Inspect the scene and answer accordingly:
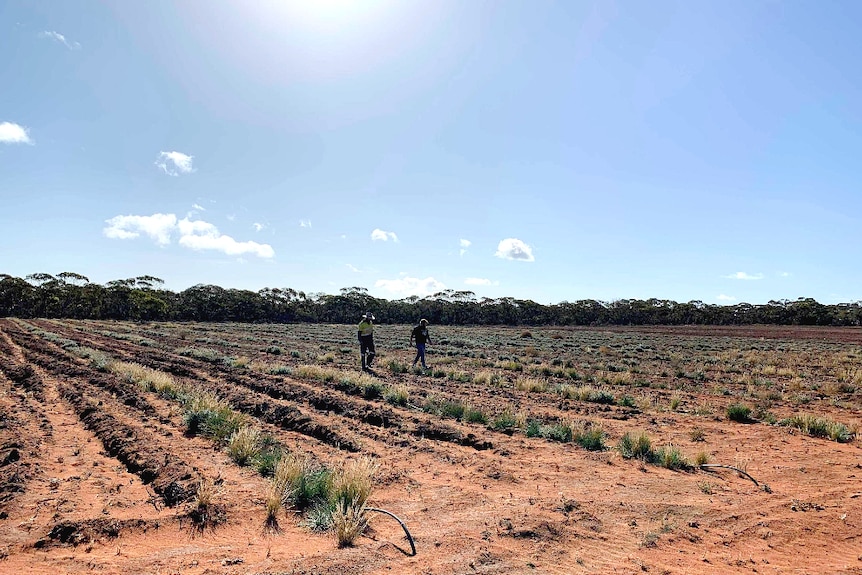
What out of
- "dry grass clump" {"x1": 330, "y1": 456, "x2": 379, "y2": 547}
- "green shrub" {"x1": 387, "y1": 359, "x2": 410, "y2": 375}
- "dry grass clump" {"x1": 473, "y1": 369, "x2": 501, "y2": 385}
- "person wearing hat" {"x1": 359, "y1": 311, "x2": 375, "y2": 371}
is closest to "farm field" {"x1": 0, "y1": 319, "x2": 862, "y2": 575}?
"dry grass clump" {"x1": 330, "y1": 456, "x2": 379, "y2": 547}

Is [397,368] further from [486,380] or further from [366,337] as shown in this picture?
[486,380]

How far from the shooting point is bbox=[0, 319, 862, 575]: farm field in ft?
14.0

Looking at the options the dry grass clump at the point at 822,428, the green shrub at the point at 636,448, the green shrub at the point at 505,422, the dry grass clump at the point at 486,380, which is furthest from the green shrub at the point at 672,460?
the dry grass clump at the point at 486,380

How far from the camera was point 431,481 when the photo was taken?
6.28m

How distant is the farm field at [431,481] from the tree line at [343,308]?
90332mm

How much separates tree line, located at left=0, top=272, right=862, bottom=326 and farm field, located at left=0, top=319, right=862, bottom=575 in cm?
9033

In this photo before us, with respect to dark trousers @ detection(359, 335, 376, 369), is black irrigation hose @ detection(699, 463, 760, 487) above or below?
below

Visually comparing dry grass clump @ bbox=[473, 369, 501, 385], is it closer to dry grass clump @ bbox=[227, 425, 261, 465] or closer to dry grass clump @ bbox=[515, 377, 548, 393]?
dry grass clump @ bbox=[515, 377, 548, 393]

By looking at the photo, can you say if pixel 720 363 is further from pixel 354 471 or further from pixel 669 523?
pixel 354 471

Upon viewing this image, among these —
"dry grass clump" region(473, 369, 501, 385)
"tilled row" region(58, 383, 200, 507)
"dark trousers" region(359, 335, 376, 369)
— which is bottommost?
"dry grass clump" region(473, 369, 501, 385)

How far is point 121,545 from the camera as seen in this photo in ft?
14.2

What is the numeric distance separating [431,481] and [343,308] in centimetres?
11459

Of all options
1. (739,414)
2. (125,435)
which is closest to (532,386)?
(739,414)

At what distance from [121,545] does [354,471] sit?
90.4 inches
